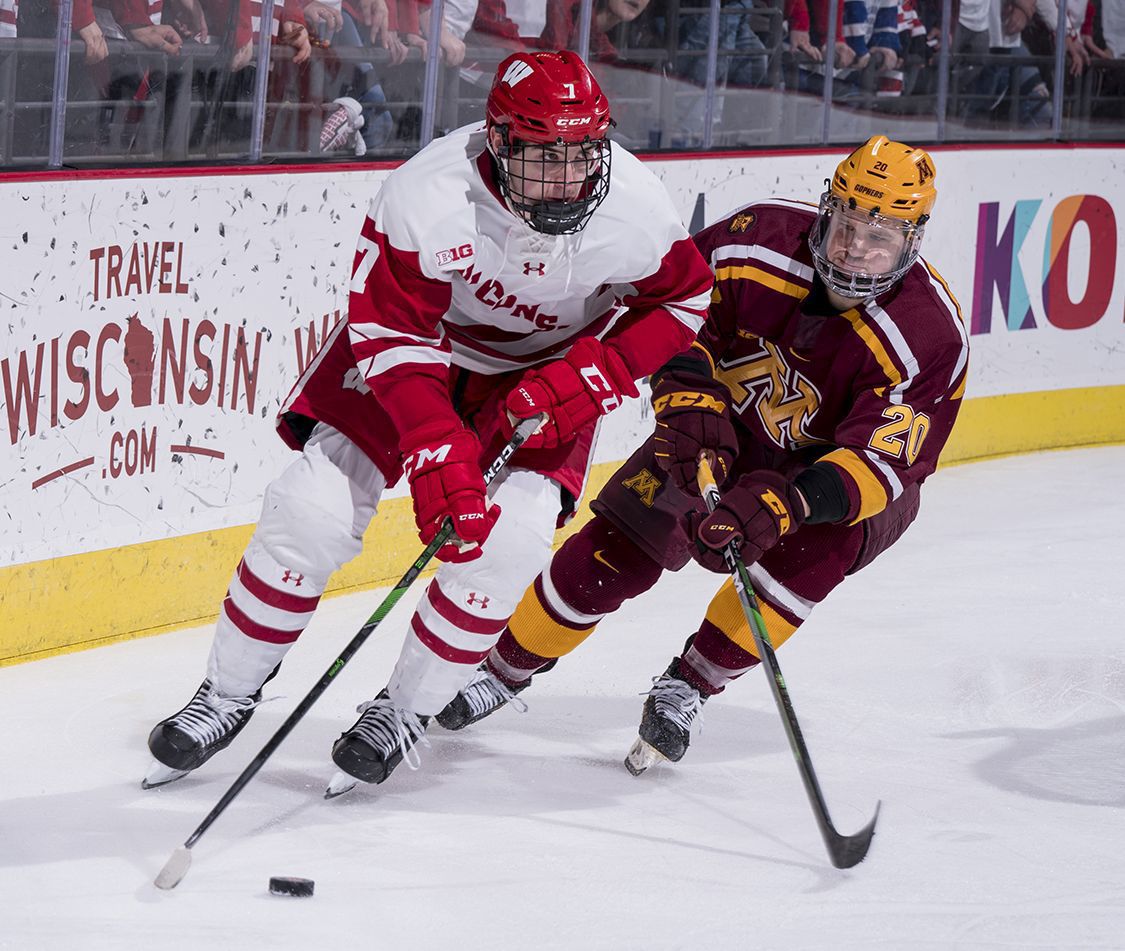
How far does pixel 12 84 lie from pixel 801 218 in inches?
60.5

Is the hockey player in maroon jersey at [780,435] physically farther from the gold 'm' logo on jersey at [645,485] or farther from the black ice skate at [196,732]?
the black ice skate at [196,732]

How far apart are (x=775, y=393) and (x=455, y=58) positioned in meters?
1.71

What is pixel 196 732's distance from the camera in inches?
104

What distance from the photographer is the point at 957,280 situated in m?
5.56

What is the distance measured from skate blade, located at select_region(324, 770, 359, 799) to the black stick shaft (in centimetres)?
17

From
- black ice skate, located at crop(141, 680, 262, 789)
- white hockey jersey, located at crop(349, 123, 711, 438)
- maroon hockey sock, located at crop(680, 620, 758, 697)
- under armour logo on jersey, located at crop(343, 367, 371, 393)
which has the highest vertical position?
white hockey jersey, located at crop(349, 123, 711, 438)

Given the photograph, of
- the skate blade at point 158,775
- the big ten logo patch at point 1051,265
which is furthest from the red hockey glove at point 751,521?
the big ten logo patch at point 1051,265

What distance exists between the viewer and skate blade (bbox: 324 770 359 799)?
271cm

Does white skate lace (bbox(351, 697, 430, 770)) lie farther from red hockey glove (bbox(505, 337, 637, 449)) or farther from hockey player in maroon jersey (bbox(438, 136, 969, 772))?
red hockey glove (bbox(505, 337, 637, 449))

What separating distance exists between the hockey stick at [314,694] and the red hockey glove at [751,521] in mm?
346

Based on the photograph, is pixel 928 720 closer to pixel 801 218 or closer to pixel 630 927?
pixel 801 218

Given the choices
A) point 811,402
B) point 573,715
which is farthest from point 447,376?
point 573,715

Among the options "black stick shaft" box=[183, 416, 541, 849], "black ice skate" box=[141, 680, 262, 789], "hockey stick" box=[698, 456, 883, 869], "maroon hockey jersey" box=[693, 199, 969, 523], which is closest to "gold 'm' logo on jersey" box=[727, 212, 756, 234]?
"maroon hockey jersey" box=[693, 199, 969, 523]

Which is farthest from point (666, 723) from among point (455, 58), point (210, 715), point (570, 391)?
point (455, 58)
